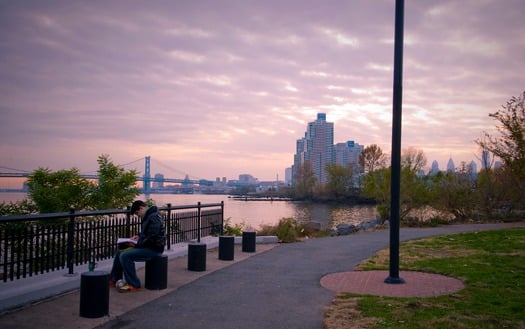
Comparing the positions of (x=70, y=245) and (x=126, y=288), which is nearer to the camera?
(x=126, y=288)

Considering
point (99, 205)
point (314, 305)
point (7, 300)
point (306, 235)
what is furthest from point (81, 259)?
point (306, 235)

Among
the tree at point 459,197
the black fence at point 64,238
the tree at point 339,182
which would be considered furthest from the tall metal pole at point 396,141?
the tree at point 339,182

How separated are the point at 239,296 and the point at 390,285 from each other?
9.88 feet

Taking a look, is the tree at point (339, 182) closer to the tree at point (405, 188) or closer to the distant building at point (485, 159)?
the tree at point (405, 188)

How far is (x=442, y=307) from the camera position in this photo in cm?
745

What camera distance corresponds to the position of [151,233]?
8.71 metres

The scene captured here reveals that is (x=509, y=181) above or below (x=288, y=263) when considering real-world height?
above

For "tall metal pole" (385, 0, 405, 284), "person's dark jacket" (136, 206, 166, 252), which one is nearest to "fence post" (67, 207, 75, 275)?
"person's dark jacket" (136, 206, 166, 252)

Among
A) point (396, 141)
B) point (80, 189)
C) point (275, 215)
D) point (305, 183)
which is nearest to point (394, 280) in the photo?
point (396, 141)

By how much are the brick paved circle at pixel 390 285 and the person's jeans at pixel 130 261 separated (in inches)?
136

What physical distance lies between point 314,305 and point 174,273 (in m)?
3.84

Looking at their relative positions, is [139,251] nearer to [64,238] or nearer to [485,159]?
[64,238]

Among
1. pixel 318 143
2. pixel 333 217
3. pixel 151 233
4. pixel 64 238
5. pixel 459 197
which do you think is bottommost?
pixel 333 217

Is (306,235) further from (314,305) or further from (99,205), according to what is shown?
(314,305)
